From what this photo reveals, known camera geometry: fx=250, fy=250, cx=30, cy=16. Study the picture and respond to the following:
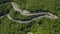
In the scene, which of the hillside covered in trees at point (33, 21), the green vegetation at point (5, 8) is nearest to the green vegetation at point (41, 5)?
the hillside covered in trees at point (33, 21)

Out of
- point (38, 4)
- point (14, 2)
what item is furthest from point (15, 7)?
point (38, 4)

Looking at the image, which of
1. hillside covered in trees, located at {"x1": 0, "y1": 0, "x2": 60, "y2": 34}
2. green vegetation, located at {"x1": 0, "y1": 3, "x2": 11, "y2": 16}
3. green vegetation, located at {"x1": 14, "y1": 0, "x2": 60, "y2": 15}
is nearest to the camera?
hillside covered in trees, located at {"x1": 0, "y1": 0, "x2": 60, "y2": 34}

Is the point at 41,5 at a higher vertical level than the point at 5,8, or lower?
higher

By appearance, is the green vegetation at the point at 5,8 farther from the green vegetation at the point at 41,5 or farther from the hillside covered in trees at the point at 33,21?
the green vegetation at the point at 41,5

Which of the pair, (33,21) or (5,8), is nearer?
(33,21)

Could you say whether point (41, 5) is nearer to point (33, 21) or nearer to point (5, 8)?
point (33, 21)

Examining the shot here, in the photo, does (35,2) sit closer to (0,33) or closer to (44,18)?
(44,18)

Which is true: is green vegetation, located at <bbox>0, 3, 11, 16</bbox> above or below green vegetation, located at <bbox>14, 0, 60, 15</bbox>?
below

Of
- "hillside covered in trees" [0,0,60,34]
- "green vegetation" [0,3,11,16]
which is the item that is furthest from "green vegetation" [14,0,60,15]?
"green vegetation" [0,3,11,16]

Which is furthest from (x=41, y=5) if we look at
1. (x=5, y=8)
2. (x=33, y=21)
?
(x=5, y=8)

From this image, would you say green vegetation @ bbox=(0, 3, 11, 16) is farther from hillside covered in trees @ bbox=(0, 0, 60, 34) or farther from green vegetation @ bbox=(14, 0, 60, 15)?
green vegetation @ bbox=(14, 0, 60, 15)
